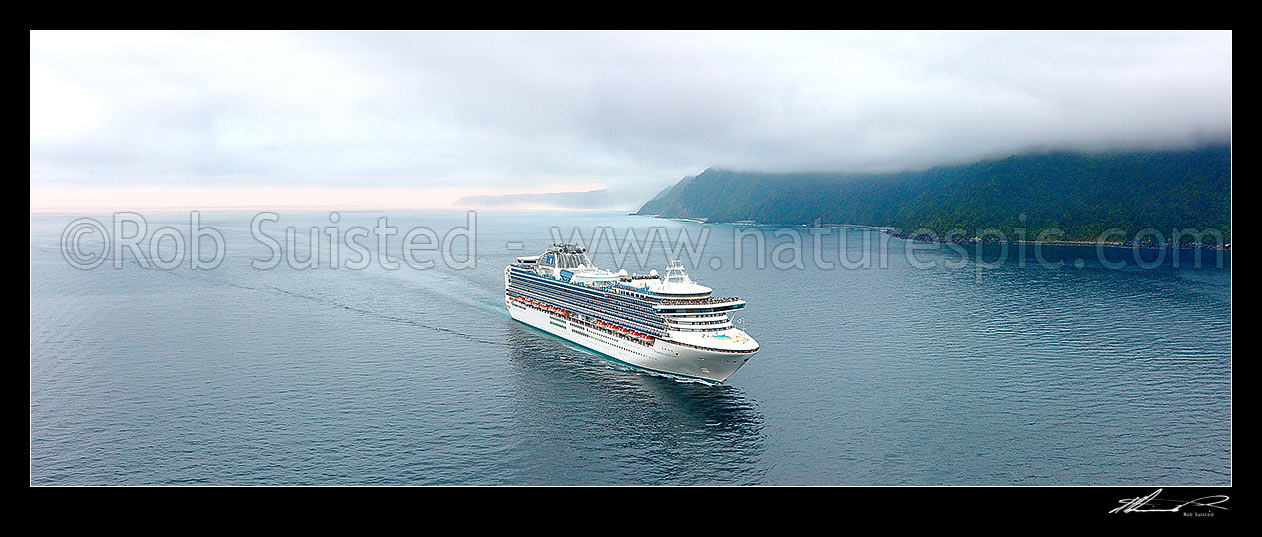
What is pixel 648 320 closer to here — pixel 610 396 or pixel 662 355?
pixel 662 355

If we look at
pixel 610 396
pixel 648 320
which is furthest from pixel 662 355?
pixel 610 396

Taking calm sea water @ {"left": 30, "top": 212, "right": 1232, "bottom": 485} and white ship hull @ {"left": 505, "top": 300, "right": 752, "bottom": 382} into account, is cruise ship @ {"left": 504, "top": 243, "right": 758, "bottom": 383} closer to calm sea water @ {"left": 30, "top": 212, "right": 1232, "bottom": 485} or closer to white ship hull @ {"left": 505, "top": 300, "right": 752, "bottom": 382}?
white ship hull @ {"left": 505, "top": 300, "right": 752, "bottom": 382}

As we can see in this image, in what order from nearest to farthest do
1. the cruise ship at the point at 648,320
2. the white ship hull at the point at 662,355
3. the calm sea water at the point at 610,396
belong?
the calm sea water at the point at 610,396 < the white ship hull at the point at 662,355 < the cruise ship at the point at 648,320

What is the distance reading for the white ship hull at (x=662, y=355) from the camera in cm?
4247

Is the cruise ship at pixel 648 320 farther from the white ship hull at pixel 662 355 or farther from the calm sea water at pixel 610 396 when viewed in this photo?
the calm sea water at pixel 610 396

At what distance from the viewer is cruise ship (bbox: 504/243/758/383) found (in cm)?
4316

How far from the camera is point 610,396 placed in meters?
40.9

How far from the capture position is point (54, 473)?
99.8 ft

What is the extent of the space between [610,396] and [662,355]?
5.41 m

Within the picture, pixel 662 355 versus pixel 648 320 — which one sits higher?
pixel 648 320

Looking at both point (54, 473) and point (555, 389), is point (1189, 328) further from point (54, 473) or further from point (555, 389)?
point (54, 473)

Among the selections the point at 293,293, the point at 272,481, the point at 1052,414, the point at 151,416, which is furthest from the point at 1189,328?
the point at 293,293

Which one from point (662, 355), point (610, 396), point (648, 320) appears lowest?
point (610, 396)

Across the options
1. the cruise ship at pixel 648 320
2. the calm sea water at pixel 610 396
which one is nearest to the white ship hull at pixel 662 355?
the cruise ship at pixel 648 320
